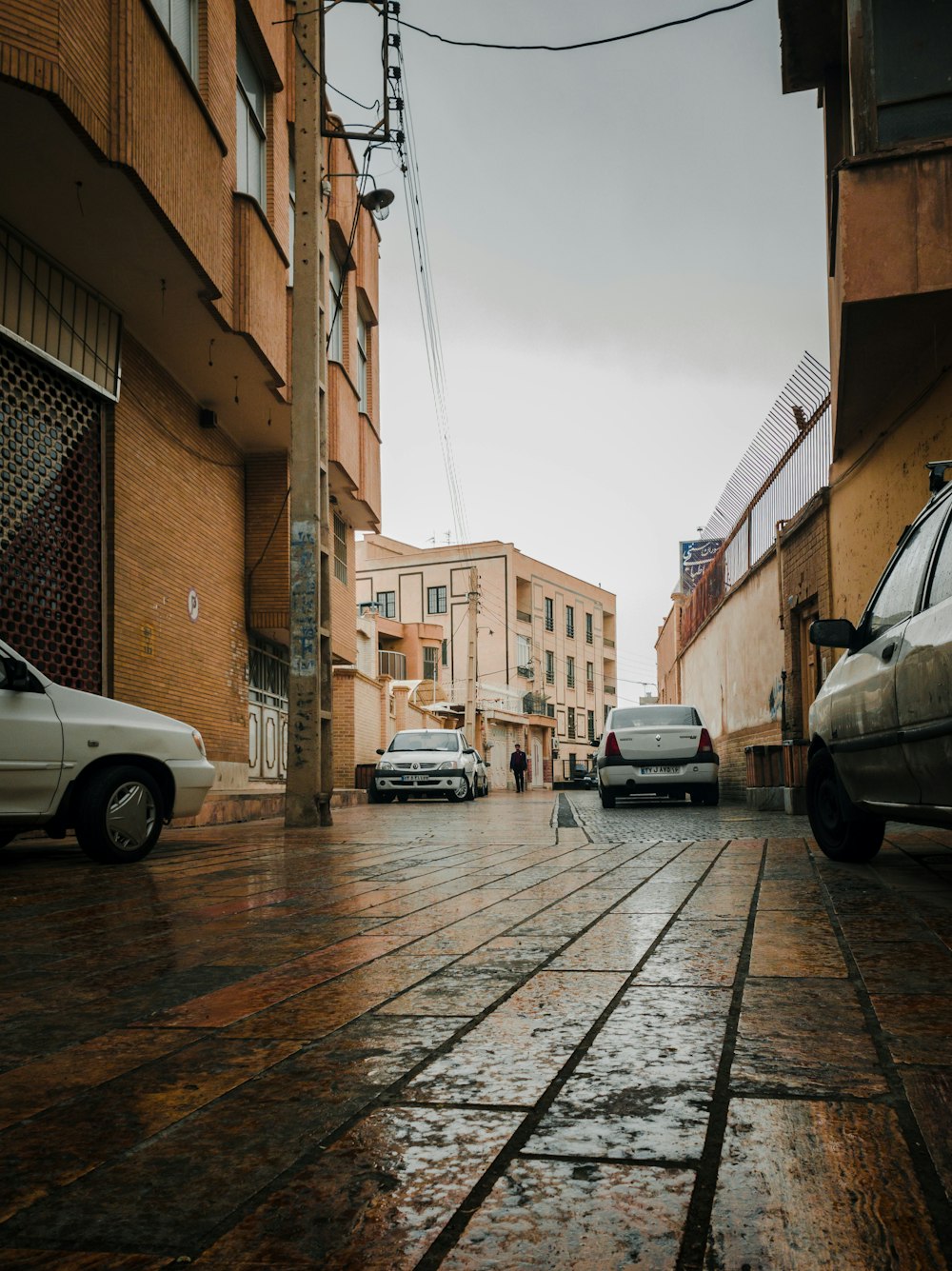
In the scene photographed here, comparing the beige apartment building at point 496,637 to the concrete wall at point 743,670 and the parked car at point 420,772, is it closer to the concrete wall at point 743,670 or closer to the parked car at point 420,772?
the parked car at point 420,772

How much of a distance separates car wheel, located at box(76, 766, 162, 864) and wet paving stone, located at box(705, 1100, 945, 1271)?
583 centimetres

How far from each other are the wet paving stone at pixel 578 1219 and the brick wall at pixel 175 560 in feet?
36.2

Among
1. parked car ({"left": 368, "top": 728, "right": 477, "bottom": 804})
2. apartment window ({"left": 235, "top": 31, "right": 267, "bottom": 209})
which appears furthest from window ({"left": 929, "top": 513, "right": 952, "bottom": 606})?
parked car ({"left": 368, "top": 728, "right": 477, "bottom": 804})

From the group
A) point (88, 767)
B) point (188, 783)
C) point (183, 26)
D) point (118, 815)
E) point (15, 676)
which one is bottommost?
point (118, 815)

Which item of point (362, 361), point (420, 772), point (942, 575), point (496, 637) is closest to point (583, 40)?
point (942, 575)

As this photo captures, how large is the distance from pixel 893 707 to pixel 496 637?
56056mm

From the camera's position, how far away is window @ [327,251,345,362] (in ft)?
62.7

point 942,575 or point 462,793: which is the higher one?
point 942,575

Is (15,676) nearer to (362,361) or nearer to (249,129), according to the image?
(249,129)

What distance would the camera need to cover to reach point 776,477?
698 inches

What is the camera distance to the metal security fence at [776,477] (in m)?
Result: 14.7

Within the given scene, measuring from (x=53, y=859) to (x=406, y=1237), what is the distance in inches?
264

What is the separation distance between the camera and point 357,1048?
240 cm

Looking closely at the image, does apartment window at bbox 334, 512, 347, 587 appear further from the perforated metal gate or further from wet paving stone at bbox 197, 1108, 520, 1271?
wet paving stone at bbox 197, 1108, 520, 1271
